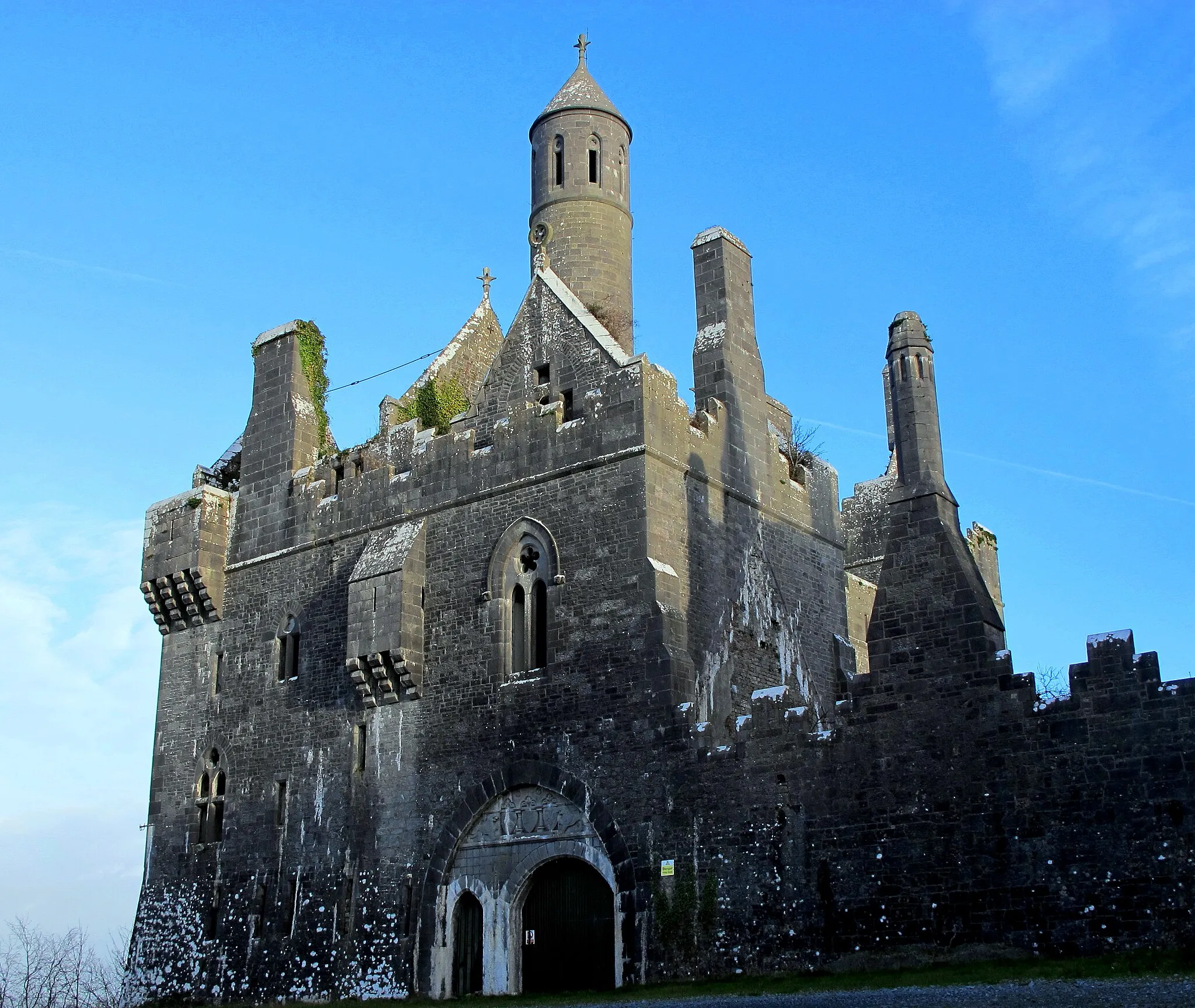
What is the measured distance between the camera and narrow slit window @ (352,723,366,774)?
25250mm

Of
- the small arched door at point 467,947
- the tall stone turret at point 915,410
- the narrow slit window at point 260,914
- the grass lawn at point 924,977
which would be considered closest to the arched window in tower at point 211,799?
the narrow slit window at point 260,914

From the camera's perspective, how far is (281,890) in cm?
2558

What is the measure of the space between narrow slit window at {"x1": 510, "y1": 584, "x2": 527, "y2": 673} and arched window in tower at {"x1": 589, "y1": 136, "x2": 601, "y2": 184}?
388 inches

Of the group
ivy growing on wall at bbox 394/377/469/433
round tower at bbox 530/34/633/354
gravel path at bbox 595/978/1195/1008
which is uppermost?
round tower at bbox 530/34/633/354

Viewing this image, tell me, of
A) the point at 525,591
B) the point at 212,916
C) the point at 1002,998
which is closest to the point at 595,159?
the point at 525,591

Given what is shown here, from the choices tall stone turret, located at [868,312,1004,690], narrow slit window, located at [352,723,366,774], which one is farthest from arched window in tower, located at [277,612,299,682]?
tall stone turret, located at [868,312,1004,690]

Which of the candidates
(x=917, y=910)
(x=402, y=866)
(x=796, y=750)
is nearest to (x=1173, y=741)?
(x=917, y=910)

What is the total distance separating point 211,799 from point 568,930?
29.0 ft

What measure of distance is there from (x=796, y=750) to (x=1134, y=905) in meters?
5.03

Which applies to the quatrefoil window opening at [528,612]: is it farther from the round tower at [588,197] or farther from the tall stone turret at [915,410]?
the tall stone turret at [915,410]

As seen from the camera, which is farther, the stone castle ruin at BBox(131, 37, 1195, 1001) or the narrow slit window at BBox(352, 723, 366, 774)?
the narrow slit window at BBox(352, 723, 366, 774)

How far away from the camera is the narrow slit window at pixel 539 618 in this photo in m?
24.0

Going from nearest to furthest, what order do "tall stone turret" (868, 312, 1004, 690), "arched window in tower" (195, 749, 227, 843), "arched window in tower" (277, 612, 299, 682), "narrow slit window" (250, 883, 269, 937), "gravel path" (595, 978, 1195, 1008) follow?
"gravel path" (595, 978, 1195, 1008)
"tall stone turret" (868, 312, 1004, 690)
"narrow slit window" (250, 883, 269, 937)
"arched window in tower" (277, 612, 299, 682)
"arched window in tower" (195, 749, 227, 843)

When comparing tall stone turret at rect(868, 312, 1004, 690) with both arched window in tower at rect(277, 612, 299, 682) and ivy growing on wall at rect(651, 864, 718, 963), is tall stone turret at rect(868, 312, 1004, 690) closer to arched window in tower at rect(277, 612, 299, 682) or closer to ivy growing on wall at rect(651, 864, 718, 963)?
ivy growing on wall at rect(651, 864, 718, 963)
